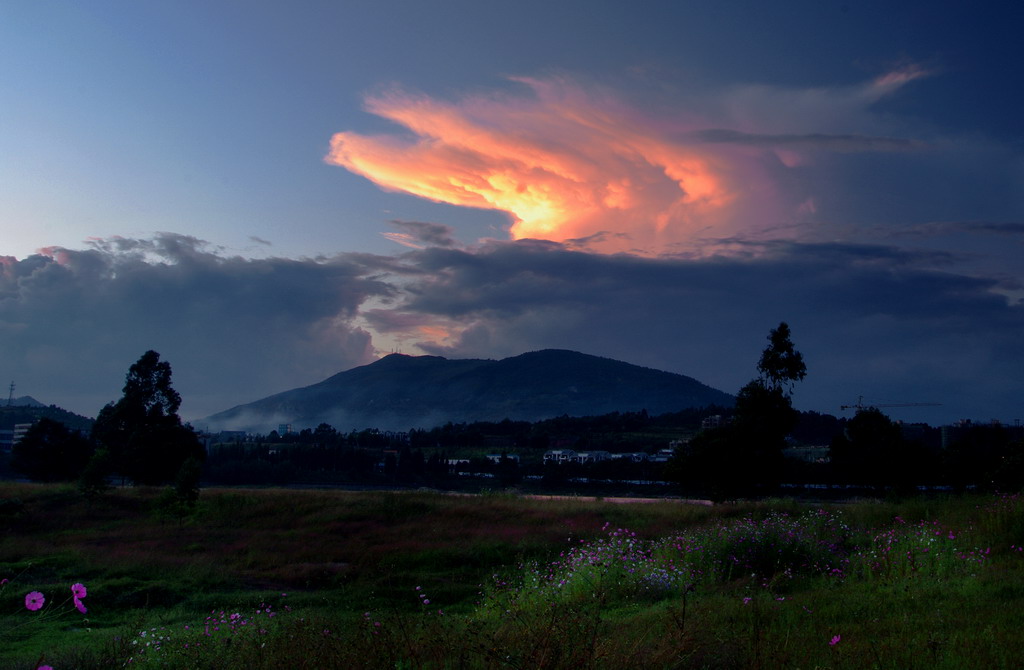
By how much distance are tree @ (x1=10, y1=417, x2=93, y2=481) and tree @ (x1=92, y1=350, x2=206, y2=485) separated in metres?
5.51

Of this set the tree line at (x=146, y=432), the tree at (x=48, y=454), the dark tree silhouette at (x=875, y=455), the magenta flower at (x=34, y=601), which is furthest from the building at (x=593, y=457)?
the magenta flower at (x=34, y=601)

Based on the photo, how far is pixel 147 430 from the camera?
143ft

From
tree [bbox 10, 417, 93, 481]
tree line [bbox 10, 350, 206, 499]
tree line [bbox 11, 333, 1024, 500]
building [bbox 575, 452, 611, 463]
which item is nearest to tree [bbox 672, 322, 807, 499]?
tree line [bbox 11, 333, 1024, 500]

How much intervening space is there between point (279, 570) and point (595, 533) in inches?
369

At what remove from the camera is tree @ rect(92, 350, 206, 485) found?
1690 inches

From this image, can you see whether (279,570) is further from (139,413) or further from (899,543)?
(139,413)

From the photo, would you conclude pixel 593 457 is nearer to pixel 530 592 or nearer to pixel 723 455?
pixel 723 455

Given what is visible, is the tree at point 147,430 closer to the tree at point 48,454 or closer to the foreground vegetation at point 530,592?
the tree at point 48,454

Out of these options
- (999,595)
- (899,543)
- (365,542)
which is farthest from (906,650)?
(365,542)

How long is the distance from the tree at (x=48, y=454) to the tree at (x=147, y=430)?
5506 mm

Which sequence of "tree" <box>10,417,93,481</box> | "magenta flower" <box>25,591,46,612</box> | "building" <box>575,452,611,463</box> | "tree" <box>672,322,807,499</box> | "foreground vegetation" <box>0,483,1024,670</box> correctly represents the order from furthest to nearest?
1. "building" <box>575,452,611,463</box>
2. "tree" <box>10,417,93,481</box>
3. "tree" <box>672,322,807,499</box>
4. "foreground vegetation" <box>0,483,1024,670</box>
5. "magenta flower" <box>25,591,46,612</box>

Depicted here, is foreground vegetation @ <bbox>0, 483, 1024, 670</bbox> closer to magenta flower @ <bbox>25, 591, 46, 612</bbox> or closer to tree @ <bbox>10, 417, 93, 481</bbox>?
magenta flower @ <bbox>25, 591, 46, 612</bbox>

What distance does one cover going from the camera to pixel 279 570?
17922 millimetres

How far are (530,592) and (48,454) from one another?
163 ft
